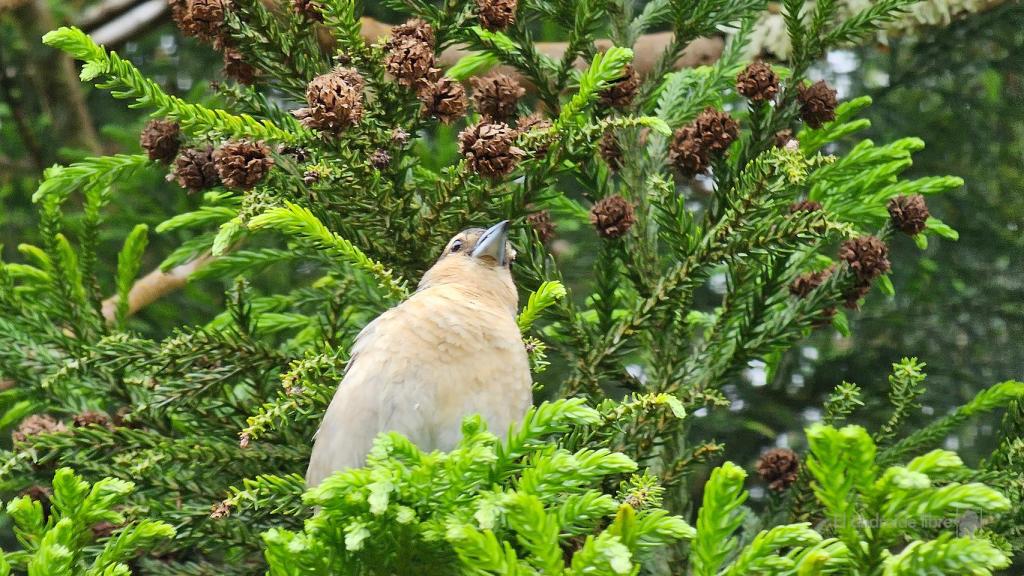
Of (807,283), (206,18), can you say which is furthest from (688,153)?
(206,18)

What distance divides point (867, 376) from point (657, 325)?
3074 mm

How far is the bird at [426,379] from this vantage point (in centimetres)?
332

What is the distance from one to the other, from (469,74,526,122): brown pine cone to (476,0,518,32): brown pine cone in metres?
0.26

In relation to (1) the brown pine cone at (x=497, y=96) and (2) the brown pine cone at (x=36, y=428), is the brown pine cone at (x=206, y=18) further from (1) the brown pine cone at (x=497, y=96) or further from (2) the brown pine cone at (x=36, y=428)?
(2) the brown pine cone at (x=36, y=428)

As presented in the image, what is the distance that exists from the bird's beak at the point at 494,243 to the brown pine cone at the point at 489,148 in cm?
40

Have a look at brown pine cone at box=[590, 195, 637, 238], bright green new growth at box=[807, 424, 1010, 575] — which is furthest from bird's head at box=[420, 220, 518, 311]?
bright green new growth at box=[807, 424, 1010, 575]

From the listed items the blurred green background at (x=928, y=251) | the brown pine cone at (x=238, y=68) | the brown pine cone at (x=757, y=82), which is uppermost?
the brown pine cone at (x=238, y=68)

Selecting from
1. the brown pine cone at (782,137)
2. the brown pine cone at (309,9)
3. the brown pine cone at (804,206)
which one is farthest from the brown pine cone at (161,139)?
the brown pine cone at (804,206)

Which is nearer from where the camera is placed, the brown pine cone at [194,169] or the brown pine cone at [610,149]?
the brown pine cone at [194,169]

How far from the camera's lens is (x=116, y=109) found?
802 cm

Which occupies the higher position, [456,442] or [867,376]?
[456,442]

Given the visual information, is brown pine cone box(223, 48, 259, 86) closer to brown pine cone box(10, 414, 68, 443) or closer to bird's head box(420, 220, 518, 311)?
bird's head box(420, 220, 518, 311)

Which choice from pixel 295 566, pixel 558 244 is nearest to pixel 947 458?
pixel 295 566

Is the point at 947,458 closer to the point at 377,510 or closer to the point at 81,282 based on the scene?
the point at 377,510
